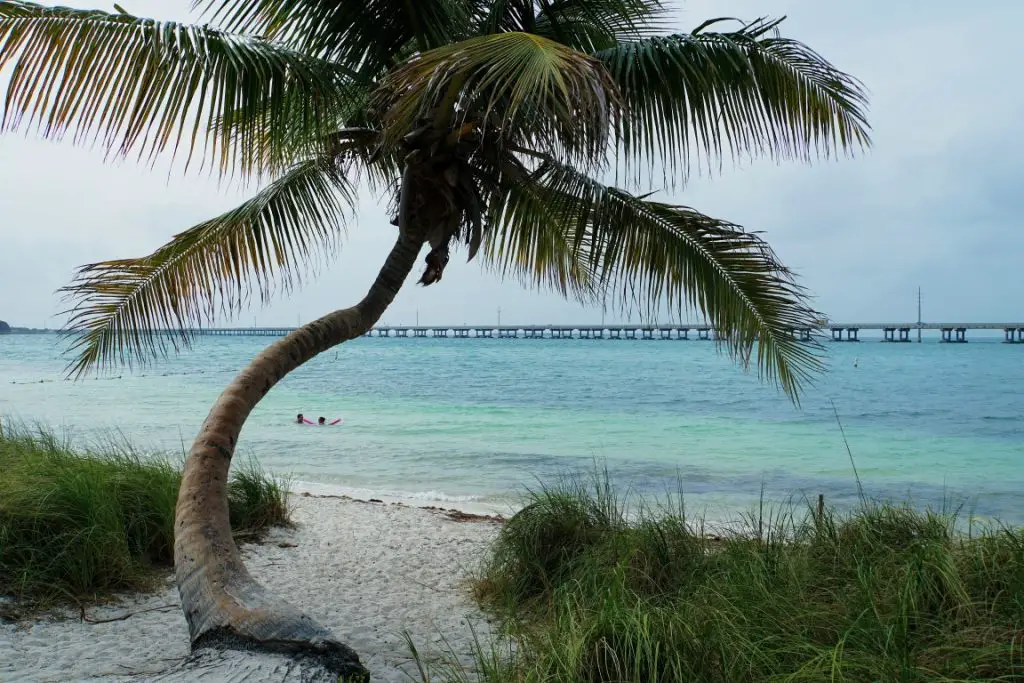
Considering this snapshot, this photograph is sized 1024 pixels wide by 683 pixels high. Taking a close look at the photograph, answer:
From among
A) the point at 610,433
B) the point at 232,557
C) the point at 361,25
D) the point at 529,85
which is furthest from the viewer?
the point at 610,433

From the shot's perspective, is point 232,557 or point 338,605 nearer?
point 232,557

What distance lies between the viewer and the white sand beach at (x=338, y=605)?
4418 millimetres

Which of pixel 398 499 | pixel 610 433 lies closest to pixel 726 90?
pixel 398 499

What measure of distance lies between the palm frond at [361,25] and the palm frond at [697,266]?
4.18 ft

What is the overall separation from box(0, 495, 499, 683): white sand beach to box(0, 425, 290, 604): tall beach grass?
287 mm

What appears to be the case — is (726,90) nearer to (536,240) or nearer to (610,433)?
(536,240)

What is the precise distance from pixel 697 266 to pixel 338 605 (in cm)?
375

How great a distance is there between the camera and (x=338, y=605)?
584cm

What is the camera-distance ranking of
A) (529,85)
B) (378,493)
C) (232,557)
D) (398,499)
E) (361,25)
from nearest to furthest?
(529,85) → (232,557) → (361,25) → (398,499) → (378,493)

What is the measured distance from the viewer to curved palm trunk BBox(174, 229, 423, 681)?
11.6 ft

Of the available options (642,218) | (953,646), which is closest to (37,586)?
(642,218)

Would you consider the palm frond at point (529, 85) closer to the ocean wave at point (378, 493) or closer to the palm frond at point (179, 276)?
the palm frond at point (179, 276)

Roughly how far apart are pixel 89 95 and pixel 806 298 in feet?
15.9

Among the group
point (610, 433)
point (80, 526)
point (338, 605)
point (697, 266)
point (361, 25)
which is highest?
point (361, 25)
